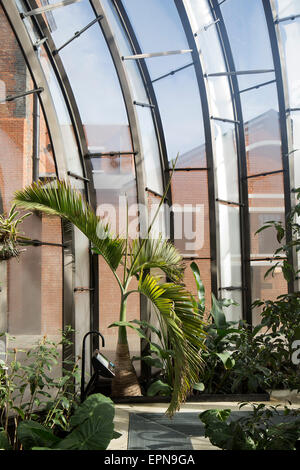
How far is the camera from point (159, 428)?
11.8ft

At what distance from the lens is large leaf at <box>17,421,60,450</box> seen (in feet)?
8.04

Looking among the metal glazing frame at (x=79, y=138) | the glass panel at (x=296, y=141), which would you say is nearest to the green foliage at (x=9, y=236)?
the metal glazing frame at (x=79, y=138)

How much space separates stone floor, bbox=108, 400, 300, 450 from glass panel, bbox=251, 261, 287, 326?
1699mm

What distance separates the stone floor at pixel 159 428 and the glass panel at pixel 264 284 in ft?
5.57

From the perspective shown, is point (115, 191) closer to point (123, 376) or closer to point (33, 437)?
point (123, 376)

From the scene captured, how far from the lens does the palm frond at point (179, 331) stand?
373 cm

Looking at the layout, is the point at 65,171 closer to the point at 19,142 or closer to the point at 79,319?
the point at 19,142

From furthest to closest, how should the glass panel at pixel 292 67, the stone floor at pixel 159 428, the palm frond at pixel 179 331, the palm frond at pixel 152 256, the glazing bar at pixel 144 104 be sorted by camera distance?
the glass panel at pixel 292 67 < the glazing bar at pixel 144 104 < the palm frond at pixel 152 256 < the palm frond at pixel 179 331 < the stone floor at pixel 159 428

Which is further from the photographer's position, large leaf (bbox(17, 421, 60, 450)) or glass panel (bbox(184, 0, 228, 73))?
glass panel (bbox(184, 0, 228, 73))

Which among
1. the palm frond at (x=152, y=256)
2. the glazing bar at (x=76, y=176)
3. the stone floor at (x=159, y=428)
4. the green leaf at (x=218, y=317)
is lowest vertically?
→ the stone floor at (x=159, y=428)

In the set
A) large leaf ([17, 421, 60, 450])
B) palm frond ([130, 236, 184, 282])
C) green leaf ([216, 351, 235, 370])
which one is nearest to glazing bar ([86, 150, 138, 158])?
palm frond ([130, 236, 184, 282])

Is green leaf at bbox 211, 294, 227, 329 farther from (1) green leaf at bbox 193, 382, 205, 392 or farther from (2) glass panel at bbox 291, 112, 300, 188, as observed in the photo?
(2) glass panel at bbox 291, 112, 300, 188

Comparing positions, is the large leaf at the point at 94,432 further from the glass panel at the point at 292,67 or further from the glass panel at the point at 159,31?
the glass panel at the point at 292,67

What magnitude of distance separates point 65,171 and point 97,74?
135 cm
